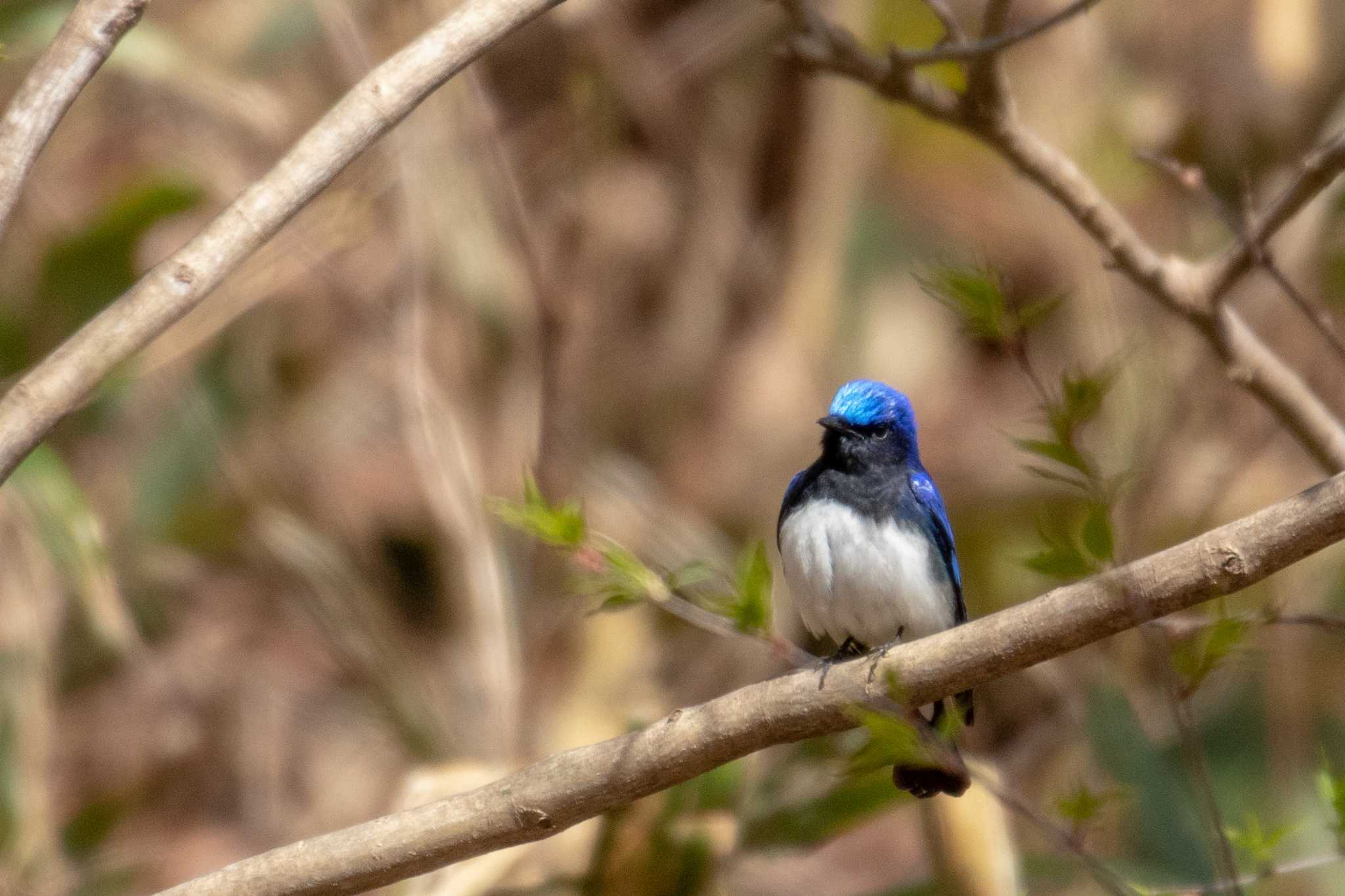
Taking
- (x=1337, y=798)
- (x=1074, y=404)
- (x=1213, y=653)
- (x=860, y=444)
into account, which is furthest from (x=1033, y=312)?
(x=860, y=444)

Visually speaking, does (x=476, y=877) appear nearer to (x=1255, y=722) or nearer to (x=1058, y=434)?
(x=1058, y=434)

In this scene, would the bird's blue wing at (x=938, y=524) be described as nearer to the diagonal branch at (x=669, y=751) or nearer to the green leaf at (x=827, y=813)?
the green leaf at (x=827, y=813)

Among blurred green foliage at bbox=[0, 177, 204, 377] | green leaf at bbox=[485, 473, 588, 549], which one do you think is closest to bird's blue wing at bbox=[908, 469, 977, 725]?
green leaf at bbox=[485, 473, 588, 549]

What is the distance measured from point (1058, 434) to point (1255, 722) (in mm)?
3928

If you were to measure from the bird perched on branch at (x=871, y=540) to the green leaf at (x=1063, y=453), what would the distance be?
54.4 inches

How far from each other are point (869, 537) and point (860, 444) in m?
0.29

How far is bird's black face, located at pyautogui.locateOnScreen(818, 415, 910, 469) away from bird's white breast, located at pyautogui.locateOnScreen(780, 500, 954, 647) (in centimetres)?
16

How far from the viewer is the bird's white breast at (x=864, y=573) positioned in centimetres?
375

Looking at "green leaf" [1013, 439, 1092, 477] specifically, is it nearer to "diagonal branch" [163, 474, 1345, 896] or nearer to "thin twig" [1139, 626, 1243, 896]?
"diagonal branch" [163, 474, 1345, 896]

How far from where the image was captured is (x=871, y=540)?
3758mm

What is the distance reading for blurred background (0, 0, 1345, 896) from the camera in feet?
16.3

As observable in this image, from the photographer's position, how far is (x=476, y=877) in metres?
3.86

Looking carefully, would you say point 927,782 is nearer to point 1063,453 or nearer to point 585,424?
point 1063,453

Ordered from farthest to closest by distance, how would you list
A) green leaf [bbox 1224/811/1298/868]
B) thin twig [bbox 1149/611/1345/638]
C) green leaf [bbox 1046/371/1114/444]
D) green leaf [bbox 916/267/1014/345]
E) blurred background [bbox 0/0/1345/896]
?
blurred background [bbox 0/0/1345/896], green leaf [bbox 1224/811/1298/868], thin twig [bbox 1149/611/1345/638], green leaf [bbox 916/267/1014/345], green leaf [bbox 1046/371/1114/444]
